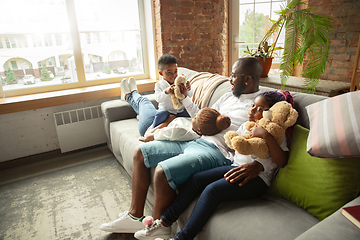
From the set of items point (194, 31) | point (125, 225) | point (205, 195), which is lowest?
point (125, 225)

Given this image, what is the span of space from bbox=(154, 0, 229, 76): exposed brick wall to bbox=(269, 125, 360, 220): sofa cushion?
77.7 inches

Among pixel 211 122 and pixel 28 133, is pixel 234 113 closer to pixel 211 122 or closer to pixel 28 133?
pixel 211 122

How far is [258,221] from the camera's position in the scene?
36.3 inches

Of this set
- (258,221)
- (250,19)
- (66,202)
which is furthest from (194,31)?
(258,221)

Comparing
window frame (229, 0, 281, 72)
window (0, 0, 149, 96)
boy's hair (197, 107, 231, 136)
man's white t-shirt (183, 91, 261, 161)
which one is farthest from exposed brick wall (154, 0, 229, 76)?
boy's hair (197, 107, 231, 136)

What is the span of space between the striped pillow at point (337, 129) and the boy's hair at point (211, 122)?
17.1 inches

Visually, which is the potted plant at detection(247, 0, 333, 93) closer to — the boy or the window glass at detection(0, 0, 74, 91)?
the boy

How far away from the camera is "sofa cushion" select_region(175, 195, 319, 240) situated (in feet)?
2.84

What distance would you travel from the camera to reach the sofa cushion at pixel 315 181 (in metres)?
0.87

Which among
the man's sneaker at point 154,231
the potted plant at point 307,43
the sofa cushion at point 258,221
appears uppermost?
the potted plant at point 307,43

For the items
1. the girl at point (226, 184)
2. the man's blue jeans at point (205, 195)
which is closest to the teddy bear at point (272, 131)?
the girl at point (226, 184)

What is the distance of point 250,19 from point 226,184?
272 centimetres

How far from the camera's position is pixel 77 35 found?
2.56 meters

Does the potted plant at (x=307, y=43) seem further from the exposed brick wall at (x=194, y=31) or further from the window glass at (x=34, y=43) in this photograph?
the window glass at (x=34, y=43)
